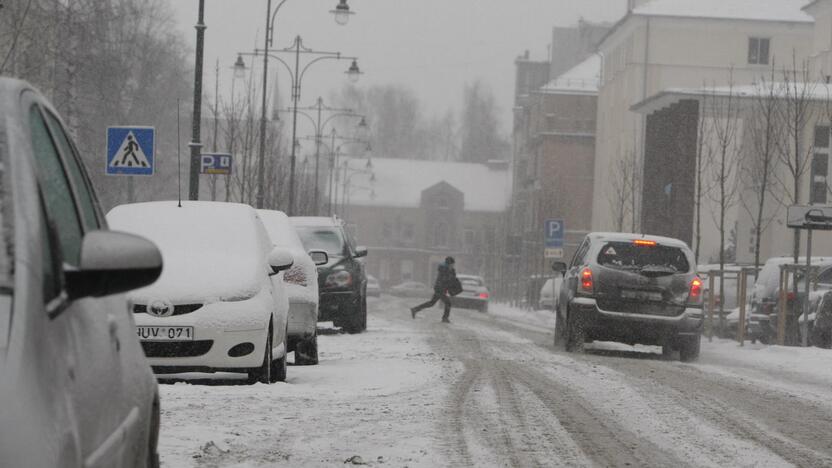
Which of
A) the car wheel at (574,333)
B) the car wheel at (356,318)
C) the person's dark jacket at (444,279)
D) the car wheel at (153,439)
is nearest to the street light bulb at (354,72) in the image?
the person's dark jacket at (444,279)

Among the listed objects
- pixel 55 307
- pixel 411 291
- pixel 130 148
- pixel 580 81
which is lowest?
pixel 411 291

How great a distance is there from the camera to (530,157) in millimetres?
106688

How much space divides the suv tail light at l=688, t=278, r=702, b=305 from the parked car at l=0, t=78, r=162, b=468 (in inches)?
649

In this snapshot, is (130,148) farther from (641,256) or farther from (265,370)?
(265,370)

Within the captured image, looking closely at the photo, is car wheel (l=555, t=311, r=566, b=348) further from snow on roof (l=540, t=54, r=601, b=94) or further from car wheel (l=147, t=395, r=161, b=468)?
snow on roof (l=540, t=54, r=601, b=94)

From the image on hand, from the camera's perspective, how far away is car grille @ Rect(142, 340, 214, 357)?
1132 centimetres

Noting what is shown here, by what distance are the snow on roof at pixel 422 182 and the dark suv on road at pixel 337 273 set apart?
108300 mm

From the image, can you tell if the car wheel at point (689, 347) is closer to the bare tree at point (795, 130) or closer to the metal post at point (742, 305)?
the bare tree at point (795, 130)

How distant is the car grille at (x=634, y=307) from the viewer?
66.2 feet

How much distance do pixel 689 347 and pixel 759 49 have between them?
191ft

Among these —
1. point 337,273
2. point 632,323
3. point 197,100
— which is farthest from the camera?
point 197,100

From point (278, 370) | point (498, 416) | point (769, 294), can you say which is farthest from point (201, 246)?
point (769, 294)

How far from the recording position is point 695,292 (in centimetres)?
2044

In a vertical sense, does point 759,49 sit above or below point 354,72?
above
